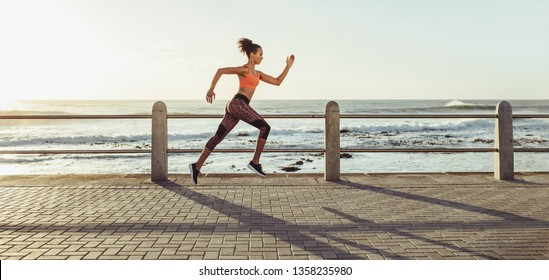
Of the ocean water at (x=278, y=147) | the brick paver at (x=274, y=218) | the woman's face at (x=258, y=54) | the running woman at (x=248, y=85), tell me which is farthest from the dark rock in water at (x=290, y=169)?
the woman's face at (x=258, y=54)

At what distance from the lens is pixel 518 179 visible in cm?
932

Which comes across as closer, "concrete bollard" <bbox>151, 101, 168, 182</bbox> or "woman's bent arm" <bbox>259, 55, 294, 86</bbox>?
"woman's bent arm" <bbox>259, 55, 294, 86</bbox>

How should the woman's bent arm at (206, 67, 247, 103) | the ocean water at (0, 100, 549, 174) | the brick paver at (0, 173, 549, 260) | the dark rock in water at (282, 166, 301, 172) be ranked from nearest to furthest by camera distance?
the brick paver at (0, 173, 549, 260) < the woman's bent arm at (206, 67, 247, 103) < the dark rock in water at (282, 166, 301, 172) < the ocean water at (0, 100, 549, 174)

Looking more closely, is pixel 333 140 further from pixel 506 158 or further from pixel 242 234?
pixel 242 234

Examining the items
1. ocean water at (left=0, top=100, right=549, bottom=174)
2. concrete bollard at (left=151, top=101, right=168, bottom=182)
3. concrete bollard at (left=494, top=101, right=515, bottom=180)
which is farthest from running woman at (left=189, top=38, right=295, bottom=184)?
ocean water at (left=0, top=100, right=549, bottom=174)

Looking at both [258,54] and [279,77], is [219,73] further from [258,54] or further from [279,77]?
[279,77]

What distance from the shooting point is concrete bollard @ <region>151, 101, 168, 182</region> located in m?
8.93

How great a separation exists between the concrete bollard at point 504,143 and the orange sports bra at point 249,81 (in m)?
4.76

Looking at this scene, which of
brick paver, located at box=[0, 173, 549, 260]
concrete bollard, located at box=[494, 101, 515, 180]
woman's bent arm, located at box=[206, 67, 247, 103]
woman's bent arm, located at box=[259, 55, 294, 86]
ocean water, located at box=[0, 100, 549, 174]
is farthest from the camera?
ocean water, located at box=[0, 100, 549, 174]

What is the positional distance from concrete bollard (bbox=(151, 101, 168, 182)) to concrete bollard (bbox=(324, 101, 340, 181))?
9.20 feet

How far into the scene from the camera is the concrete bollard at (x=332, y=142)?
353 inches

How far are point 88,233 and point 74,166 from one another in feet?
48.1

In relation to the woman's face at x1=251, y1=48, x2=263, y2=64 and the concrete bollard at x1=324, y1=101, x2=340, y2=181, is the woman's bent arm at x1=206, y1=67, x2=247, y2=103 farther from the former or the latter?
the concrete bollard at x1=324, y1=101, x2=340, y2=181

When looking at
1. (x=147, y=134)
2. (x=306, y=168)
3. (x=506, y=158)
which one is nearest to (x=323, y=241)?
(x=506, y=158)
